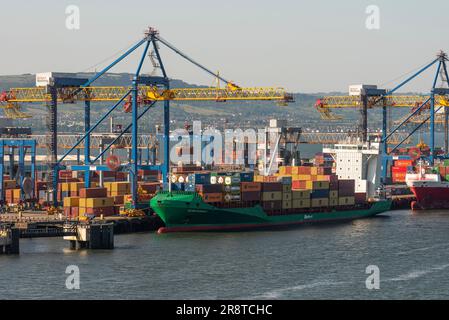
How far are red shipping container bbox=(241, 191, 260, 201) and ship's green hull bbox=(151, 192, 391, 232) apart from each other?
2.42 ft

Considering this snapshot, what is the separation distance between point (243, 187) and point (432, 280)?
94.2 ft

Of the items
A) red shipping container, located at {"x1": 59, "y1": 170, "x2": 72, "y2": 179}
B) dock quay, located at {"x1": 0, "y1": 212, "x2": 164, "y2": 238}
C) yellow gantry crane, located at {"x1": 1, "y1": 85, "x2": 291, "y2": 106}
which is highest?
yellow gantry crane, located at {"x1": 1, "y1": 85, "x2": 291, "y2": 106}

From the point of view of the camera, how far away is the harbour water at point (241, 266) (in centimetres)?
5700

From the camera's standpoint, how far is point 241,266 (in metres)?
65.8

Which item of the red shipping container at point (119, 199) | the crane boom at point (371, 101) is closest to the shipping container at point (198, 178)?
the red shipping container at point (119, 199)

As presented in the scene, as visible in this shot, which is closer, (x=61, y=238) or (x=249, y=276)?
(x=249, y=276)

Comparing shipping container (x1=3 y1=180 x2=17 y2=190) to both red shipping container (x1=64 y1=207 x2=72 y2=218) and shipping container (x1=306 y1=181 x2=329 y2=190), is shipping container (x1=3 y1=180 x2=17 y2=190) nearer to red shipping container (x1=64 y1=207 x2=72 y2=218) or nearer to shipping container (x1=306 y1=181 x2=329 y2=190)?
red shipping container (x1=64 y1=207 x2=72 y2=218)

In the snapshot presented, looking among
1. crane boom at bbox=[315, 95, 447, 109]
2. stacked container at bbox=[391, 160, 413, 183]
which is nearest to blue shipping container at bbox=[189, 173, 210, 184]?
crane boom at bbox=[315, 95, 447, 109]

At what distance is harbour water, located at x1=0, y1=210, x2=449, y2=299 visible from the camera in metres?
57.0

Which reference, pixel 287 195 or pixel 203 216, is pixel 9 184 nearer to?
pixel 203 216

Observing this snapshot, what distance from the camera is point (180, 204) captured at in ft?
274

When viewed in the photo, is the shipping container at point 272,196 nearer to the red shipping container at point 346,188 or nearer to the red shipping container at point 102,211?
the red shipping container at point 346,188
